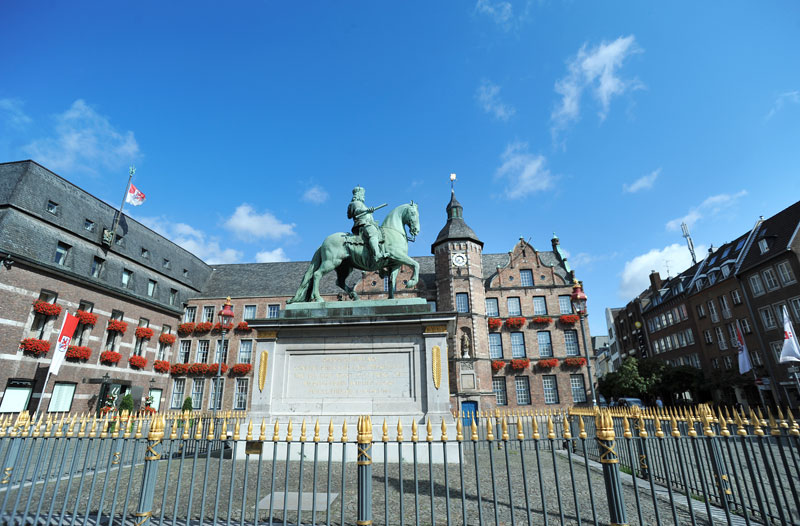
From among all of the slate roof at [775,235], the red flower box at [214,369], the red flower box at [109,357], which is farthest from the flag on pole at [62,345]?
the slate roof at [775,235]

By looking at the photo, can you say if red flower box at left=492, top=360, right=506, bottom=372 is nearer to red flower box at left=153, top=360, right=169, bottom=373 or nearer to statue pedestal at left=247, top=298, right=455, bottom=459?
statue pedestal at left=247, top=298, right=455, bottom=459

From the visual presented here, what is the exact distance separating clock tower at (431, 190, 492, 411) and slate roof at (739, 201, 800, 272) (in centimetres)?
2175

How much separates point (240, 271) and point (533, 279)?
29480mm

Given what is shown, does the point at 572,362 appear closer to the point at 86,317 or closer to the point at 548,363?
the point at 548,363

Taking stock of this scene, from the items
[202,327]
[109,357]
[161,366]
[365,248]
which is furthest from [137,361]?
[365,248]

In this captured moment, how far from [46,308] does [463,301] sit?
28.0m

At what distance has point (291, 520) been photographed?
5754 millimetres

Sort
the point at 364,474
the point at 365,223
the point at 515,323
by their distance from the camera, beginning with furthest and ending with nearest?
the point at 515,323 < the point at 365,223 < the point at 364,474

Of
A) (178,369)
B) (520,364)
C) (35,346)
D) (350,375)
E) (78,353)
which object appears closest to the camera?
(350,375)

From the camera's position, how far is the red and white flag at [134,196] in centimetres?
3188

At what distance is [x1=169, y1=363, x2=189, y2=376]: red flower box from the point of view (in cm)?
3381

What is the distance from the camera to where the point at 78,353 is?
82.7 feet

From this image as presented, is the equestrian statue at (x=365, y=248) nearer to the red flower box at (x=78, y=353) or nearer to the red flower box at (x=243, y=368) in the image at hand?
the red flower box at (x=78, y=353)

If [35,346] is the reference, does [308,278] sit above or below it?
above
